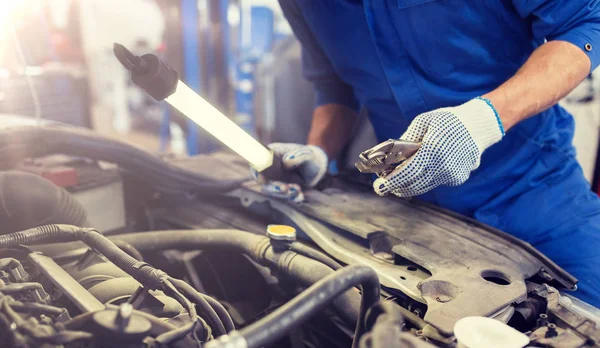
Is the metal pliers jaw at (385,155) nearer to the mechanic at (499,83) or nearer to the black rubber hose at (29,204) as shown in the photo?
the mechanic at (499,83)

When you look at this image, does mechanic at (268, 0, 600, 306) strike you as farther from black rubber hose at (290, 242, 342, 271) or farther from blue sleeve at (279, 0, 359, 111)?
black rubber hose at (290, 242, 342, 271)

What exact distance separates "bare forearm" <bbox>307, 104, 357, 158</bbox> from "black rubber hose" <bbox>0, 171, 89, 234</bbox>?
0.84 metres

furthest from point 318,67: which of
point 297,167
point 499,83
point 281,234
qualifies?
point 281,234

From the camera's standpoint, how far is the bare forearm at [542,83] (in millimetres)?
1048

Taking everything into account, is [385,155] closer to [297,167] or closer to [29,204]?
[297,167]

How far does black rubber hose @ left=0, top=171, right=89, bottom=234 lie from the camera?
0.92m

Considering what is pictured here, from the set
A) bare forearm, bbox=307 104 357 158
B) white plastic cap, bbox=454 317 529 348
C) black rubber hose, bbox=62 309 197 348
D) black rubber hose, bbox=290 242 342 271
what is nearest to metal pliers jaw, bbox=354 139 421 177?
black rubber hose, bbox=290 242 342 271

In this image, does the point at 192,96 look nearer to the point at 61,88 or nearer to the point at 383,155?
the point at 383,155

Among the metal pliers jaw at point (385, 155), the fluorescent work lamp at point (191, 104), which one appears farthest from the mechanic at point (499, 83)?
the metal pliers jaw at point (385, 155)

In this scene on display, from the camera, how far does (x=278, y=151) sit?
125 centimetres

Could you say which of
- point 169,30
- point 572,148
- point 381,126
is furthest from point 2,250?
point 169,30

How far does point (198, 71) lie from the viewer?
2.82 metres

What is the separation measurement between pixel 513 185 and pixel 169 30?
7.37 ft

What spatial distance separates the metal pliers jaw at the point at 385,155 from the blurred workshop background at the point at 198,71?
0.80m
